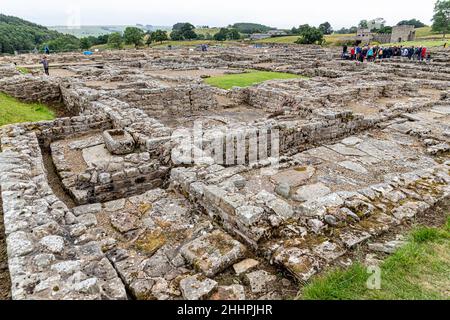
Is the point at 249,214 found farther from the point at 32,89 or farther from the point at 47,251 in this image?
the point at 32,89

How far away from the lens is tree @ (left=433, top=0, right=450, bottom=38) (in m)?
56.0

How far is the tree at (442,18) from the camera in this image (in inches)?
2205

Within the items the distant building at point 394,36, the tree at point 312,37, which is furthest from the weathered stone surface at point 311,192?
the tree at point 312,37

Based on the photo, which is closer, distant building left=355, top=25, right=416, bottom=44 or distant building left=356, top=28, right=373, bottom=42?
distant building left=355, top=25, right=416, bottom=44

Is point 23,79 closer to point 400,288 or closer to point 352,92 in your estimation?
point 352,92

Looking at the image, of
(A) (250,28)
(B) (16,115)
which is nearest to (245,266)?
(B) (16,115)

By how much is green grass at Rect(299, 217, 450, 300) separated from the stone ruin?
294mm

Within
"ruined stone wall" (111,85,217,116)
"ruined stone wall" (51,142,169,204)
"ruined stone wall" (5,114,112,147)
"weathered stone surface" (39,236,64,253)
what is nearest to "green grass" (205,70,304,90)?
"ruined stone wall" (111,85,217,116)

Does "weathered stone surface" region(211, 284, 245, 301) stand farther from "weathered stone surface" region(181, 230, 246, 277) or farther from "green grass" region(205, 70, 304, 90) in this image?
"green grass" region(205, 70, 304, 90)

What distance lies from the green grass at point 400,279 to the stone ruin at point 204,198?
→ 0.29 meters

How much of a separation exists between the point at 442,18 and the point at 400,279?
233 ft

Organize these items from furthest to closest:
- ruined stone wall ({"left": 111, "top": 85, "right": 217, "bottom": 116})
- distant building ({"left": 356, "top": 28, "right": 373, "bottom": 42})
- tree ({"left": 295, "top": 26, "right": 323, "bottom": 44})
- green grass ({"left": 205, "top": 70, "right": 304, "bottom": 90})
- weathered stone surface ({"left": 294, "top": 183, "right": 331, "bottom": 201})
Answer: tree ({"left": 295, "top": 26, "right": 323, "bottom": 44}), distant building ({"left": 356, "top": 28, "right": 373, "bottom": 42}), green grass ({"left": 205, "top": 70, "right": 304, "bottom": 90}), ruined stone wall ({"left": 111, "top": 85, "right": 217, "bottom": 116}), weathered stone surface ({"left": 294, "top": 183, "right": 331, "bottom": 201})

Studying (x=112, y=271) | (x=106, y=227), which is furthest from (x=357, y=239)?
(x=106, y=227)

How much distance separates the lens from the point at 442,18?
185 feet
